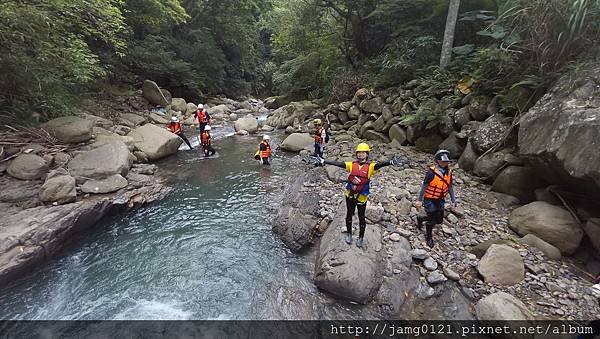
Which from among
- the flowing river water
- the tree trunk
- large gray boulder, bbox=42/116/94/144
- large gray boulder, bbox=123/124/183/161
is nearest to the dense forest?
the tree trunk

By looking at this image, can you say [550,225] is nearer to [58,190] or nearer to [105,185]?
[105,185]

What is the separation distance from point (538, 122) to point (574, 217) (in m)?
1.87

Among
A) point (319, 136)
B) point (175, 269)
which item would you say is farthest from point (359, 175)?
point (319, 136)

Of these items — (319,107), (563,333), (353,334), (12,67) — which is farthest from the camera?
(319,107)

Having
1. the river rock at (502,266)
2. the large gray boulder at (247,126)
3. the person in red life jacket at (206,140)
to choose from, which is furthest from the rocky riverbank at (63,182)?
the river rock at (502,266)

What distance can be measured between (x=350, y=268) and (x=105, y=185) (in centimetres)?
711

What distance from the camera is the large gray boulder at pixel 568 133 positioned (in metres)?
4.58

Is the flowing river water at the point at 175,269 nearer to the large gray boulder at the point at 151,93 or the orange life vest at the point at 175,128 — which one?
the orange life vest at the point at 175,128

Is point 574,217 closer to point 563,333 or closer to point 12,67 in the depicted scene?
point 563,333

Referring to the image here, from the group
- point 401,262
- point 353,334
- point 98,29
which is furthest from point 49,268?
point 98,29

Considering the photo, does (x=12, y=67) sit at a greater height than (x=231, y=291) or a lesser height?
greater

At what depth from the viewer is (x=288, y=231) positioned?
6.43m

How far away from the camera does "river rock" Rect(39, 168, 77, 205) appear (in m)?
6.92

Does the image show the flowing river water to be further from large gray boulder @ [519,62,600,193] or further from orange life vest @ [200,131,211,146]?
large gray boulder @ [519,62,600,193]
